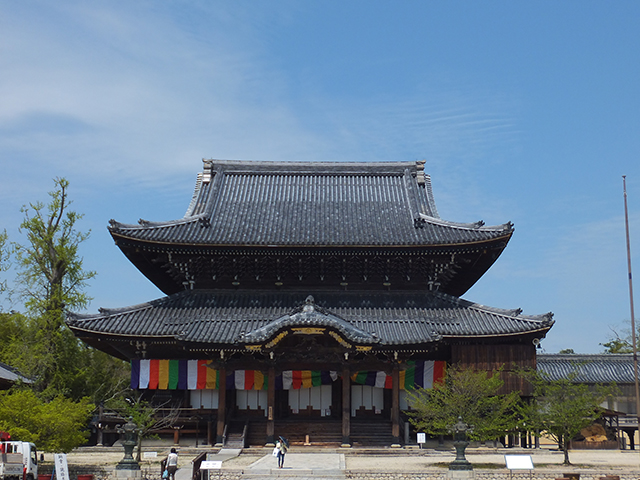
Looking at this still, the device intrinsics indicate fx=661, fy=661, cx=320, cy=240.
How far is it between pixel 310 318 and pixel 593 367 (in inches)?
1121

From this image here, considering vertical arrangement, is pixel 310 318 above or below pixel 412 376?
above

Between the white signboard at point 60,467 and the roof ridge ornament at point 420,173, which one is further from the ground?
the roof ridge ornament at point 420,173

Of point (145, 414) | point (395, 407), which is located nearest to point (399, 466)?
point (395, 407)

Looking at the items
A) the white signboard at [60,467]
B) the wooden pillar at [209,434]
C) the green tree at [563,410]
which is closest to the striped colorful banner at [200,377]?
the wooden pillar at [209,434]

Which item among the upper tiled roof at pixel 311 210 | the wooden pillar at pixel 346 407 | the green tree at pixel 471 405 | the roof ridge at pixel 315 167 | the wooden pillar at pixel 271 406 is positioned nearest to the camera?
the green tree at pixel 471 405

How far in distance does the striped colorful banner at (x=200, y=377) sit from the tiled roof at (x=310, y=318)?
2059mm

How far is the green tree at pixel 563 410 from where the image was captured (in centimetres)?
2544

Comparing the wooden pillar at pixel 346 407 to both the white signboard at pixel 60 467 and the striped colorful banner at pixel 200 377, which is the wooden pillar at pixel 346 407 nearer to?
the striped colorful banner at pixel 200 377

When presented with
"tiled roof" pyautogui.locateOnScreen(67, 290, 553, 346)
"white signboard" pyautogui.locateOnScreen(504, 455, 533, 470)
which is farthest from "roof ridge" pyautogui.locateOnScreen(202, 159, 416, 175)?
"white signboard" pyautogui.locateOnScreen(504, 455, 533, 470)

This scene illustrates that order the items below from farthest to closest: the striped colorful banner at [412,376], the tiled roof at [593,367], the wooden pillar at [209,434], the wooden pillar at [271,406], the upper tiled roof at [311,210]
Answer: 1. the tiled roof at [593,367]
2. the upper tiled roof at [311,210]
3. the striped colorful banner at [412,376]
4. the wooden pillar at [209,434]
5. the wooden pillar at [271,406]

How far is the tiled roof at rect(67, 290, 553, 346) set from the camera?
93.8 ft

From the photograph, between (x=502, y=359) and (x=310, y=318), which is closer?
(x=310, y=318)

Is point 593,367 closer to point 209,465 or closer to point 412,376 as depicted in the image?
point 412,376

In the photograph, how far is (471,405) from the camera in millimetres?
26047
